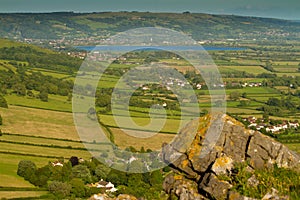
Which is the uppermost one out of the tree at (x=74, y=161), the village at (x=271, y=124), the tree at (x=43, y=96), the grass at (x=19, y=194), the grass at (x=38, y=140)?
the tree at (x=43, y=96)

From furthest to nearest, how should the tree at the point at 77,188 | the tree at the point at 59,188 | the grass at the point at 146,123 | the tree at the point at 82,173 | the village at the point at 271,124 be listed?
the village at the point at 271,124 → the grass at the point at 146,123 → the tree at the point at 82,173 → the tree at the point at 77,188 → the tree at the point at 59,188

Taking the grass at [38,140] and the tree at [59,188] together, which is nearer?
the tree at [59,188]

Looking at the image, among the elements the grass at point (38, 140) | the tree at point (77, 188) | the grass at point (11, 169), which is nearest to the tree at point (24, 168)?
the grass at point (11, 169)

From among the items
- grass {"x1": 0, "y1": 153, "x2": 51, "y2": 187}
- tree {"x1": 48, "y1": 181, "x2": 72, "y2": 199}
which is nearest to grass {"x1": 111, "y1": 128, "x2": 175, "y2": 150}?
grass {"x1": 0, "y1": 153, "x2": 51, "y2": 187}

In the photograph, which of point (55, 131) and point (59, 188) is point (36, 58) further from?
point (59, 188)

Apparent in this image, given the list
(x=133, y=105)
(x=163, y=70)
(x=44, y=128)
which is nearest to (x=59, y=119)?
(x=44, y=128)

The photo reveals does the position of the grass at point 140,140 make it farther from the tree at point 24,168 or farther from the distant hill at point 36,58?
the distant hill at point 36,58

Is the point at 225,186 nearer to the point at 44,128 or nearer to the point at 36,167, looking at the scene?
the point at 36,167
